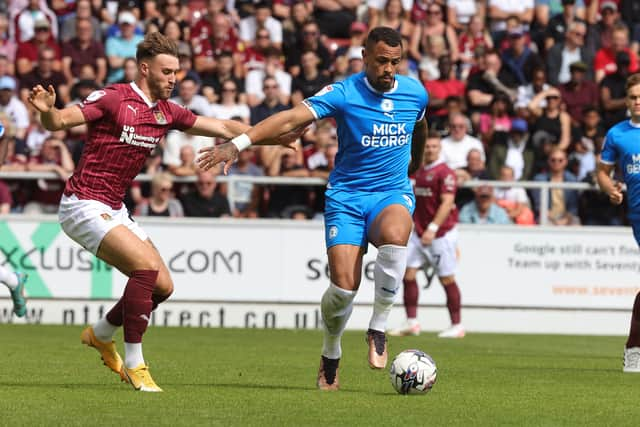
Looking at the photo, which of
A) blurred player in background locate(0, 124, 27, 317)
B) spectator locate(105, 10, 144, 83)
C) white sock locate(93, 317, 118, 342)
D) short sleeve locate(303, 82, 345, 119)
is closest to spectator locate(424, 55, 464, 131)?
Answer: spectator locate(105, 10, 144, 83)

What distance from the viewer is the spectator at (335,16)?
24.3 meters

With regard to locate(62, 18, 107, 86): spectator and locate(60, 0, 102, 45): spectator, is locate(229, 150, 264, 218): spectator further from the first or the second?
locate(60, 0, 102, 45): spectator

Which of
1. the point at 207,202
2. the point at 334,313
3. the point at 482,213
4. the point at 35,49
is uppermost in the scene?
the point at 35,49

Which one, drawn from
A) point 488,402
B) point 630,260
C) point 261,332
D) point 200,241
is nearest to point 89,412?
point 488,402

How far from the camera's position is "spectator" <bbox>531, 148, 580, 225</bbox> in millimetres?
20938

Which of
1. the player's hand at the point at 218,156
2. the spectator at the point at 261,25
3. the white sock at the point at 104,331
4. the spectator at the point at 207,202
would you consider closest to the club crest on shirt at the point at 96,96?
the player's hand at the point at 218,156

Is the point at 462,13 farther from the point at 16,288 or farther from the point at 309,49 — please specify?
the point at 16,288

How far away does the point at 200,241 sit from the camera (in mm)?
20062

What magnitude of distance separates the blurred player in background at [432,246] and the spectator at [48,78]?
628 centimetres

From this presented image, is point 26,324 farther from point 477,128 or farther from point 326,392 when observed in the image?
point 326,392

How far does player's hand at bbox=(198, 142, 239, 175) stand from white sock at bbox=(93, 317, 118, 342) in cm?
191

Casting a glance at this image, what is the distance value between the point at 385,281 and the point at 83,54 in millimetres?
13577

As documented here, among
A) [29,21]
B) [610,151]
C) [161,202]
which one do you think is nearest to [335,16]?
[29,21]

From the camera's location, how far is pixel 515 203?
68.8ft
